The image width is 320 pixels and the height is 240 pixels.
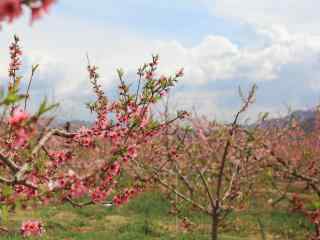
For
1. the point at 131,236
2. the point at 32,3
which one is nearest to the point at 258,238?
the point at 131,236

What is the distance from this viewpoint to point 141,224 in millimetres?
15000

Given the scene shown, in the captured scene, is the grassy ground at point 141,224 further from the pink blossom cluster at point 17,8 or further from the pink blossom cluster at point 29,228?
the pink blossom cluster at point 17,8

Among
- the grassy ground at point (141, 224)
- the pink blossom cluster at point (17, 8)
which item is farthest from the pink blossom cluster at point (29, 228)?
the grassy ground at point (141, 224)

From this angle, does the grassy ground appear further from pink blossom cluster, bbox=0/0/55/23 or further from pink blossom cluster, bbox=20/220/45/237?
pink blossom cluster, bbox=0/0/55/23

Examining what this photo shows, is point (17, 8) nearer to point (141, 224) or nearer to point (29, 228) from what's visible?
point (29, 228)

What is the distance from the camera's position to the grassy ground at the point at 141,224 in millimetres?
13703

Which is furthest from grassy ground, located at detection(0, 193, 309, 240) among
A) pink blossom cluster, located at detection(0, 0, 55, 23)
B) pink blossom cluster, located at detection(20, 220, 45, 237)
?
pink blossom cluster, located at detection(0, 0, 55, 23)

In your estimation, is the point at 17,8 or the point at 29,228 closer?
the point at 17,8

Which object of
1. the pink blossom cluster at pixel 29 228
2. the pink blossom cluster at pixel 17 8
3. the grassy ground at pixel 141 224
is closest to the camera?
the pink blossom cluster at pixel 17 8

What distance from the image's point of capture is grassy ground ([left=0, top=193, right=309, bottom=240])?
13703 millimetres

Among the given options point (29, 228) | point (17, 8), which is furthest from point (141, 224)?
point (17, 8)

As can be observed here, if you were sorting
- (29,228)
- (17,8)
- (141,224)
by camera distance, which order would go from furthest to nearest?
1. (141,224)
2. (29,228)
3. (17,8)

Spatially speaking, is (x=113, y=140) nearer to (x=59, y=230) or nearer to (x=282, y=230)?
(x=59, y=230)

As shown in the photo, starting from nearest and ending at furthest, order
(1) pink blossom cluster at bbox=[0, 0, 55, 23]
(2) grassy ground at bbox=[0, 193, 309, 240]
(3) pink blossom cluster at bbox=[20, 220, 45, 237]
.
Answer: (1) pink blossom cluster at bbox=[0, 0, 55, 23]
(3) pink blossom cluster at bbox=[20, 220, 45, 237]
(2) grassy ground at bbox=[0, 193, 309, 240]
